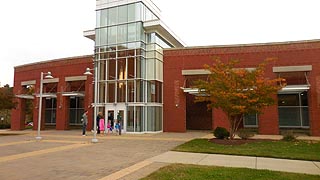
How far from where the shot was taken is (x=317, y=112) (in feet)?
73.6

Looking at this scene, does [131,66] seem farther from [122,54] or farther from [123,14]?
[123,14]

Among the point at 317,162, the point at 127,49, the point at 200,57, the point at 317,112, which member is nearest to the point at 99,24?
the point at 127,49

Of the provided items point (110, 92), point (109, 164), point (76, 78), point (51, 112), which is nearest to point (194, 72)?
point (110, 92)

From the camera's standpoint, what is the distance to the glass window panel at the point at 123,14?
26.1 m

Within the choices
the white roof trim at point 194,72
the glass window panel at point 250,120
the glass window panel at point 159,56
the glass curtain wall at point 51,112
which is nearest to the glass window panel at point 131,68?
the glass window panel at point 159,56

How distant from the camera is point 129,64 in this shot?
25.7 m

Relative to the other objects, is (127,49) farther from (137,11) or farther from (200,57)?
(200,57)

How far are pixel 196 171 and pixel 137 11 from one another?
1985 centimetres

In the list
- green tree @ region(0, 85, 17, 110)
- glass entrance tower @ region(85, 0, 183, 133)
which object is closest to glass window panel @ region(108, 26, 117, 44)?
glass entrance tower @ region(85, 0, 183, 133)

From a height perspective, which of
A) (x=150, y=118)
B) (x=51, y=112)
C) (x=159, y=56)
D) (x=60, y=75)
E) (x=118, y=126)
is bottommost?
(x=118, y=126)

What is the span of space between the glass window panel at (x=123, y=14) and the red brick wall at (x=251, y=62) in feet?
15.9

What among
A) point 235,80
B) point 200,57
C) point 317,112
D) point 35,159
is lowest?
point 35,159

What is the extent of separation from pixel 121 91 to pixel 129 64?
2509 millimetres

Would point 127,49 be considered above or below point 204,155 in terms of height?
above
